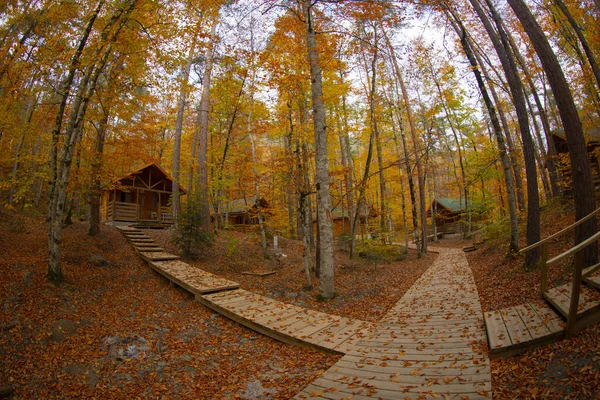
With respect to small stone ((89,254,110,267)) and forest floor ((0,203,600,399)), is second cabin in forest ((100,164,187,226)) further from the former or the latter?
small stone ((89,254,110,267))

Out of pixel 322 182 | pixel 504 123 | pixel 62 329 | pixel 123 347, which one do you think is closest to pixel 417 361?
pixel 123 347

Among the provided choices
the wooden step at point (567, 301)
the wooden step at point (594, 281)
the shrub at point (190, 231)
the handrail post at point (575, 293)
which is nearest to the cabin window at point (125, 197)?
the shrub at point (190, 231)

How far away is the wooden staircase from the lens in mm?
3316

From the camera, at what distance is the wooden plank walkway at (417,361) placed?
3.16m

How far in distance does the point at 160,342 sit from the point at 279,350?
2.19 metres

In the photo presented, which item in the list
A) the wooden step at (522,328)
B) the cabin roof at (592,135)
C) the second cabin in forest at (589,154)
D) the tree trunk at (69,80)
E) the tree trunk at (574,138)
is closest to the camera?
the wooden step at (522,328)

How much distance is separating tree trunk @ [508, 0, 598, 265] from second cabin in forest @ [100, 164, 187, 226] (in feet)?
59.4

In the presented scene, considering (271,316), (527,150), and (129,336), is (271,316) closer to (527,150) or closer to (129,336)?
(129,336)

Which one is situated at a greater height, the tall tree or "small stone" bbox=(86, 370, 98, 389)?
the tall tree

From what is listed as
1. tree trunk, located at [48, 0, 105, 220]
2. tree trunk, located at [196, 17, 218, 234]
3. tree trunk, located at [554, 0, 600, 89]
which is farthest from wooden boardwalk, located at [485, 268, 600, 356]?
tree trunk, located at [196, 17, 218, 234]

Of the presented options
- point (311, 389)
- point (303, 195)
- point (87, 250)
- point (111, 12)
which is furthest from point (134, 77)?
point (311, 389)

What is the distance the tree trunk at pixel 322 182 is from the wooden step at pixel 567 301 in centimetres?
438

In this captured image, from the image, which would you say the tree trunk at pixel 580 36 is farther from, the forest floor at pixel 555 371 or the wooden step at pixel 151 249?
the wooden step at pixel 151 249

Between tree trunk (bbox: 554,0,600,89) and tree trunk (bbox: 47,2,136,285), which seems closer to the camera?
tree trunk (bbox: 47,2,136,285)
